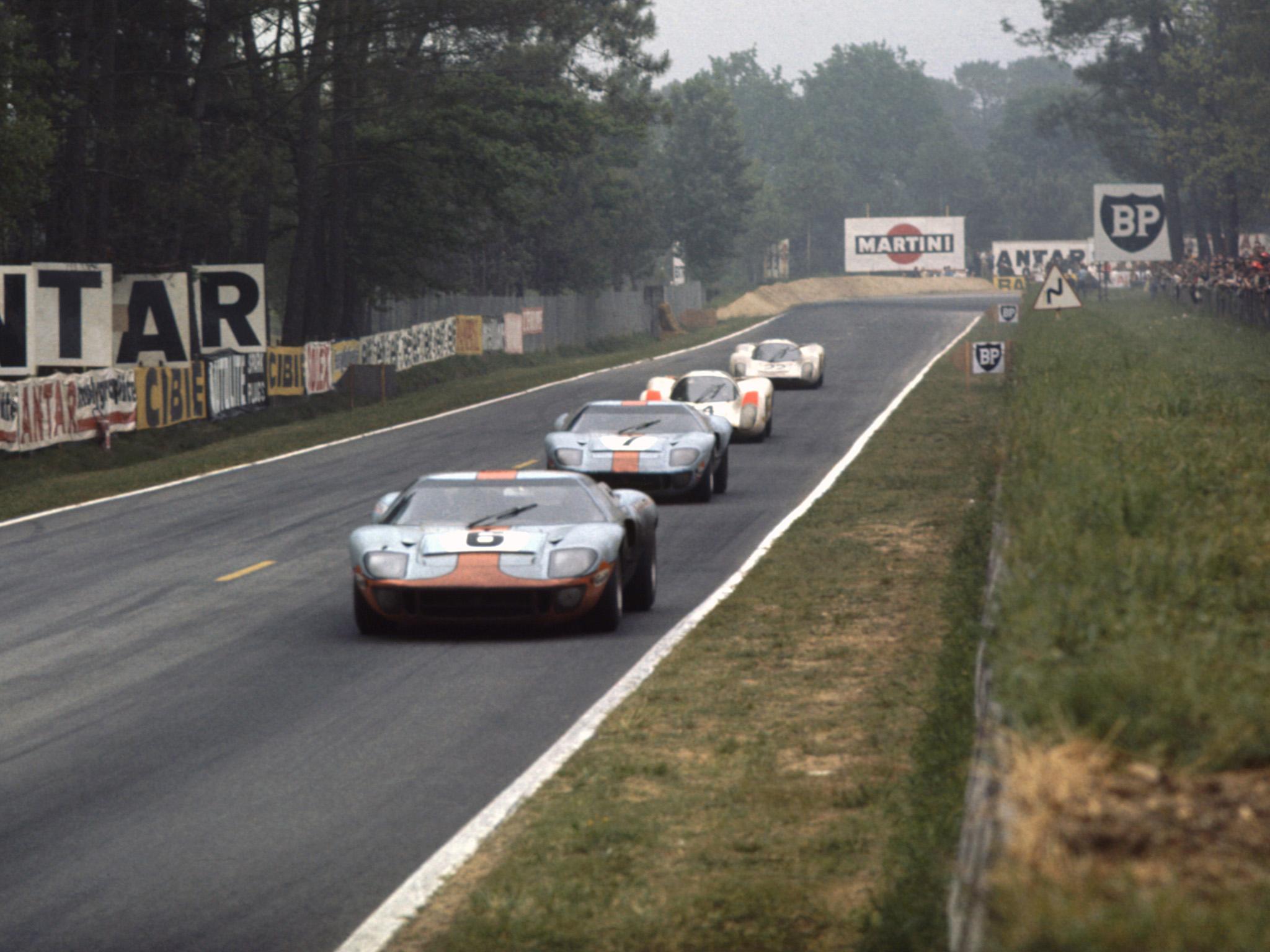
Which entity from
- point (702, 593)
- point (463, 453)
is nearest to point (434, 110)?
point (463, 453)

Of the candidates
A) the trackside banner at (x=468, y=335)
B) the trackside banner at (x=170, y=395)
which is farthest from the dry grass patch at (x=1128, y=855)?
the trackside banner at (x=468, y=335)

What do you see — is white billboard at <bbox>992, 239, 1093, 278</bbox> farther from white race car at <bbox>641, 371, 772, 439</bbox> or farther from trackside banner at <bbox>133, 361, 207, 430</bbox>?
white race car at <bbox>641, 371, 772, 439</bbox>

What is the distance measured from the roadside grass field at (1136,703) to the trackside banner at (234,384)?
27.2 metres

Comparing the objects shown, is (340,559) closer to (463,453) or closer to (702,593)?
(702,593)

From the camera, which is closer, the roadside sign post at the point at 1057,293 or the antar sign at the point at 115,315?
the antar sign at the point at 115,315

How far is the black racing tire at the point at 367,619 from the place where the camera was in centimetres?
1312

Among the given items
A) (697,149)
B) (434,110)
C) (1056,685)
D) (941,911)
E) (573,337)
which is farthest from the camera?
(697,149)

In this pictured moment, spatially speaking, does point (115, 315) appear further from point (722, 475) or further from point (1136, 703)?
point (1136, 703)

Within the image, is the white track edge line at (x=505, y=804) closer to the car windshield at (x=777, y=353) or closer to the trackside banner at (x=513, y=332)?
the car windshield at (x=777, y=353)

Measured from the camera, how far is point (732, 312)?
10212cm

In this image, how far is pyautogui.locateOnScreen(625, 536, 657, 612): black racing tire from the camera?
1420 cm

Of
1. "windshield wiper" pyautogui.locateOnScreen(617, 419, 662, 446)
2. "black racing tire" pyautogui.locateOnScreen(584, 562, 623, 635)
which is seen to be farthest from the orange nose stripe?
"black racing tire" pyautogui.locateOnScreen(584, 562, 623, 635)

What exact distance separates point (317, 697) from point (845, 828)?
4374 mm

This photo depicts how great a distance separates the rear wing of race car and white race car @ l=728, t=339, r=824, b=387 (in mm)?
11064
